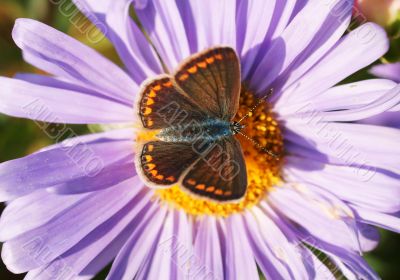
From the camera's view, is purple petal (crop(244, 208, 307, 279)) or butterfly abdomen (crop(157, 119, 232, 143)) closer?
butterfly abdomen (crop(157, 119, 232, 143))

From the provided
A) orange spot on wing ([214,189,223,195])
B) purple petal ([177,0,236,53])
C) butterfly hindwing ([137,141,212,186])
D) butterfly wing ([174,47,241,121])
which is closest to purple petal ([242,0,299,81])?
purple petal ([177,0,236,53])

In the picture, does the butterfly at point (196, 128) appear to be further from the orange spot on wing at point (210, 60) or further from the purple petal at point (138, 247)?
the purple petal at point (138, 247)

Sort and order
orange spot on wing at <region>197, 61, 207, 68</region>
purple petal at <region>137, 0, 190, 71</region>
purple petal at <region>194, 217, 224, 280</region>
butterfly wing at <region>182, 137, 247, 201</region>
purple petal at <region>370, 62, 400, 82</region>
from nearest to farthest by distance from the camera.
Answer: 1. butterfly wing at <region>182, 137, 247, 201</region>
2. orange spot on wing at <region>197, 61, 207, 68</region>
3. purple petal at <region>137, 0, 190, 71</region>
4. purple petal at <region>370, 62, 400, 82</region>
5. purple petal at <region>194, 217, 224, 280</region>

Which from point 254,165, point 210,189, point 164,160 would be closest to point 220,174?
point 210,189

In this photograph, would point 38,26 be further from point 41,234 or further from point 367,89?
point 367,89

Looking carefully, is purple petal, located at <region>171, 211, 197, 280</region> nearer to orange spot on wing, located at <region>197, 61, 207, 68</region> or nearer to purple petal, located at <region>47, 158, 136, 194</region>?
purple petal, located at <region>47, 158, 136, 194</region>

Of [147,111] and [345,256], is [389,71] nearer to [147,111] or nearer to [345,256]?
[345,256]

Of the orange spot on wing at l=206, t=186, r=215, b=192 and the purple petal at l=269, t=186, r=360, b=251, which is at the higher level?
the orange spot on wing at l=206, t=186, r=215, b=192
